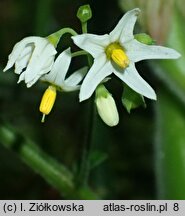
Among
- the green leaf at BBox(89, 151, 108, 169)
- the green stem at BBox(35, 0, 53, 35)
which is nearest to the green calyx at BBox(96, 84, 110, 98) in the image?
the green leaf at BBox(89, 151, 108, 169)

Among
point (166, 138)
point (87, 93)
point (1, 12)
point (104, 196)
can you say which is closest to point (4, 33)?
point (1, 12)

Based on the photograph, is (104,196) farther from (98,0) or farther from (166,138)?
(98,0)

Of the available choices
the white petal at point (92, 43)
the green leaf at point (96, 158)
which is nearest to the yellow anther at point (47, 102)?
the white petal at point (92, 43)

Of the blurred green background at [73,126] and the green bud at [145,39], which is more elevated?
the green bud at [145,39]

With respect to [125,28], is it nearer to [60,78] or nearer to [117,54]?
[117,54]

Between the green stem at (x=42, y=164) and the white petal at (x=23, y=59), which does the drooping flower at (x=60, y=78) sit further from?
the green stem at (x=42, y=164)

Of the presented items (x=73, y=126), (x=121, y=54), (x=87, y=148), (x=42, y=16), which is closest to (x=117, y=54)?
(x=121, y=54)
